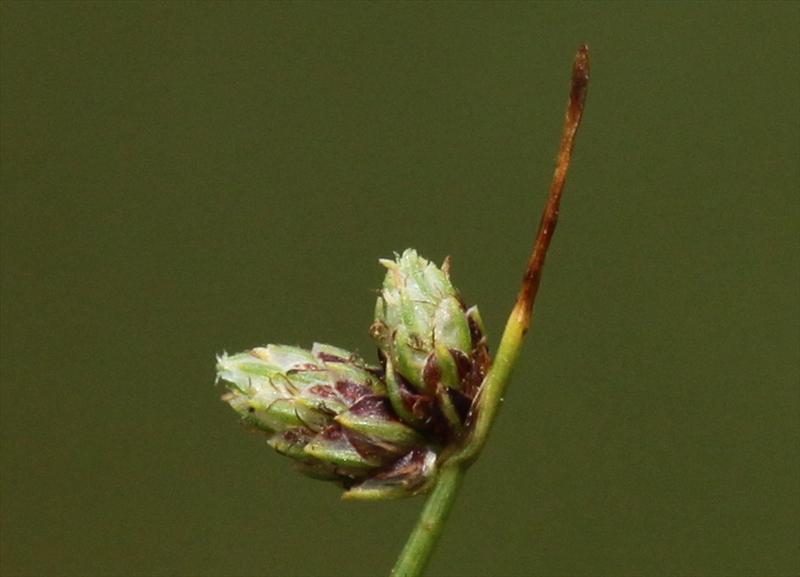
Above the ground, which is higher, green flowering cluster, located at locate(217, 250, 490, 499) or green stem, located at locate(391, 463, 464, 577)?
green flowering cluster, located at locate(217, 250, 490, 499)

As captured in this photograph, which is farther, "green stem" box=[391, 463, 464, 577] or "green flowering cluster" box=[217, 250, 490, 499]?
"green flowering cluster" box=[217, 250, 490, 499]

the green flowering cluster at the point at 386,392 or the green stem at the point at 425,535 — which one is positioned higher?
the green flowering cluster at the point at 386,392

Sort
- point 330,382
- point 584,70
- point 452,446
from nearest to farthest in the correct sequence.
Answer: point 584,70, point 452,446, point 330,382

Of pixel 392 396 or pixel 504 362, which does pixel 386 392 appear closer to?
pixel 392 396

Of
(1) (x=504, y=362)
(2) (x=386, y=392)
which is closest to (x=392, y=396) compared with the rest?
(2) (x=386, y=392)

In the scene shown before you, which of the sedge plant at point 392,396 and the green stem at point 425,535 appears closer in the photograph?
the green stem at point 425,535

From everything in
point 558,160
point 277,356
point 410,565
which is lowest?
point 410,565

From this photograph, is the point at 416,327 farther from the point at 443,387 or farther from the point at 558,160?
the point at 558,160

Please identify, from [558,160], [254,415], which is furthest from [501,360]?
[254,415]
